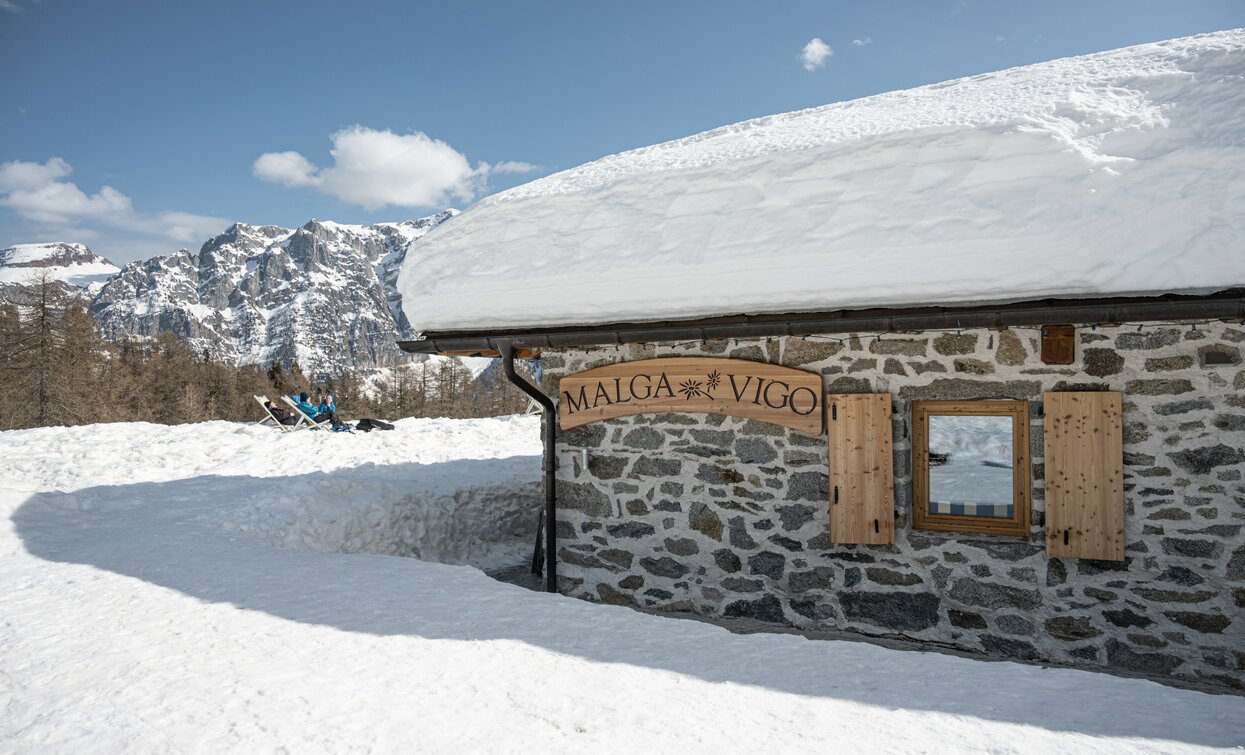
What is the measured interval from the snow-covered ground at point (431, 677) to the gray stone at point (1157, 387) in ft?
6.69

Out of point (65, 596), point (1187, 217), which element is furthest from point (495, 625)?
point (1187, 217)

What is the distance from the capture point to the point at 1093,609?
4559 mm

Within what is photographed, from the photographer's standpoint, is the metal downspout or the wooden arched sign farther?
the metal downspout

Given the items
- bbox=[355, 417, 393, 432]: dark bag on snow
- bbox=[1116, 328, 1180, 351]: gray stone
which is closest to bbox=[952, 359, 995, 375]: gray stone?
bbox=[1116, 328, 1180, 351]: gray stone

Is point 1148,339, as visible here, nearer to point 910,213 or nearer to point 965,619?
point 910,213

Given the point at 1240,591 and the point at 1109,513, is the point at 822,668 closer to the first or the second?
the point at 1109,513

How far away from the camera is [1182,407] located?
4.39 metres

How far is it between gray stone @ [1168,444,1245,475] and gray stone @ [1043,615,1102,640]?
1.21 meters

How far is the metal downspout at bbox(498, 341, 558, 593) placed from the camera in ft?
20.5

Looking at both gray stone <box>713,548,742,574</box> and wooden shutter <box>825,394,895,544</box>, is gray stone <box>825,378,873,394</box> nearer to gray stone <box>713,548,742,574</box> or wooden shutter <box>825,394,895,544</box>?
wooden shutter <box>825,394,895,544</box>

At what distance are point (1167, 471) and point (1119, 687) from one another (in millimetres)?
1884

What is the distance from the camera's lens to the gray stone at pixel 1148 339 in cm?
443

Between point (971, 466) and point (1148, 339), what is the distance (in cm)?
142

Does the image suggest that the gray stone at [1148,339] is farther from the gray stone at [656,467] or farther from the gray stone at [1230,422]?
the gray stone at [656,467]
